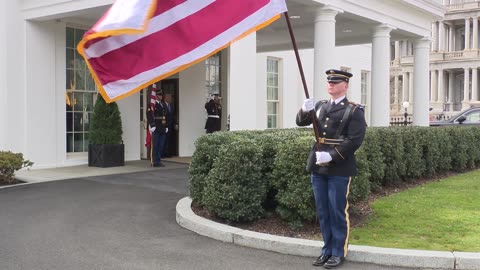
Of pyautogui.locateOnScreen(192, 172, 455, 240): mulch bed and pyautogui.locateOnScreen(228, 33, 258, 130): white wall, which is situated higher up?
pyautogui.locateOnScreen(228, 33, 258, 130): white wall

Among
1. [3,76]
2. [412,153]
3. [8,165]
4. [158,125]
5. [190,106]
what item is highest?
[3,76]

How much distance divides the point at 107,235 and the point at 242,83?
559cm

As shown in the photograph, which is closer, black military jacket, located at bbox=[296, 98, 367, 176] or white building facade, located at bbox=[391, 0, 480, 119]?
black military jacket, located at bbox=[296, 98, 367, 176]

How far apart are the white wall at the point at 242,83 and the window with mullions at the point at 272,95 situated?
8589 millimetres

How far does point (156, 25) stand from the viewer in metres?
4.47

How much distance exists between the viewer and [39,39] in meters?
13.1

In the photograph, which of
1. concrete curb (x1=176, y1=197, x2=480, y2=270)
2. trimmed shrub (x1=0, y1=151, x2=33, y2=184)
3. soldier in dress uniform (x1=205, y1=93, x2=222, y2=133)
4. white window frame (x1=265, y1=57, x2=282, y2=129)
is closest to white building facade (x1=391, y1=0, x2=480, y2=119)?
white window frame (x1=265, y1=57, x2=282, y2=129)

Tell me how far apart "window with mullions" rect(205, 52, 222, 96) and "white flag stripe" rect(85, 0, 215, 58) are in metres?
11.9

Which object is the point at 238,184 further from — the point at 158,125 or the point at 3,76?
the point at 3,76

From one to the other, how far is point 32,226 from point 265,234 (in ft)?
10.7

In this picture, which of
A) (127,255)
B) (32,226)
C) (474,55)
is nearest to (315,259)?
(127,255)

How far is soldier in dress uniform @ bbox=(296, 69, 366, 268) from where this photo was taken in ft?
17.3

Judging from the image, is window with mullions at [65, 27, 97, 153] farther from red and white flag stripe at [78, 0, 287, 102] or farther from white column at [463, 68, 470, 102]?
white column at [463, 68, 470, 102]

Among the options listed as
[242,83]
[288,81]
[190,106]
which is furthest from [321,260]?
[288,81]
